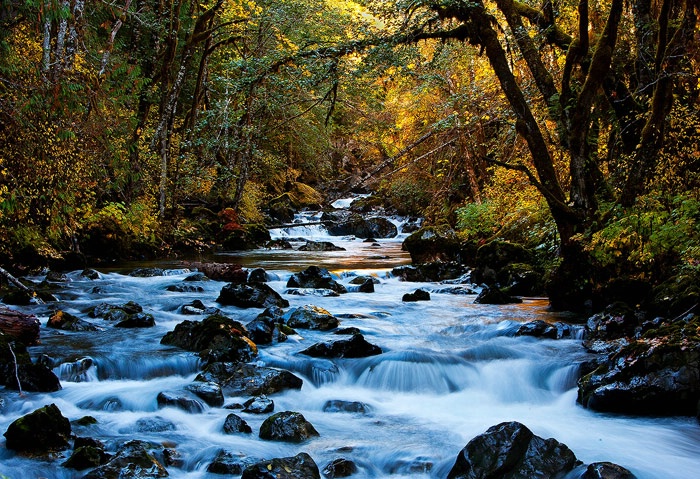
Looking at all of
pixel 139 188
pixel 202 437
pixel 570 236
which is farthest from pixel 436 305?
pixel 139 188

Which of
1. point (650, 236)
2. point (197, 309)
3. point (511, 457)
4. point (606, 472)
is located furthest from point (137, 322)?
point (650, 236)

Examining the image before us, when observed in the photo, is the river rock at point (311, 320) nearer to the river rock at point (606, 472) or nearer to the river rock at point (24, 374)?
the river rock at point (24, 374)

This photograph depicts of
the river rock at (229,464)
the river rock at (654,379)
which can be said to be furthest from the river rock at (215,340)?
the river rock at (654,379)

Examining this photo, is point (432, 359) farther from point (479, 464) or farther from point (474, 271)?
point (474, 271)

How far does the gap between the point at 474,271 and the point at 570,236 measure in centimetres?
422

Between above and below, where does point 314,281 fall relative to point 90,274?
above

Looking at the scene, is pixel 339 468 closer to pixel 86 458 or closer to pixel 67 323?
pixel 86 458

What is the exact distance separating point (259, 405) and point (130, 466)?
1812mm

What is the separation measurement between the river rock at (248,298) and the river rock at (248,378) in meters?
3.94

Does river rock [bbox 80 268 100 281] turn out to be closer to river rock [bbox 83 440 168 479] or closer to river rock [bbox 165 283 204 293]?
river rock [bbox 165 283 204 293]

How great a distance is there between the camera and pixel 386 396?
694 centimetres

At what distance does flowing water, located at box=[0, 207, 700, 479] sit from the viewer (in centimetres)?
511

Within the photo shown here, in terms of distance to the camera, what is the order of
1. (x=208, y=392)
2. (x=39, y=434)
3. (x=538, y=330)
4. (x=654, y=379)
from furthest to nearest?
1. (x=538, y=330)
2. (x=208, y=392)
3. (x=654, y=379)
4. (x=39, y=434)

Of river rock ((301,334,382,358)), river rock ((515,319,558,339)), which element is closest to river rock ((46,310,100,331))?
river rock ((301,334,382,358))
